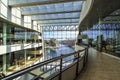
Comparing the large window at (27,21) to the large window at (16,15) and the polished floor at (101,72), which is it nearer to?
the large window at (16,15)

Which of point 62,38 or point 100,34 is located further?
point 62,38

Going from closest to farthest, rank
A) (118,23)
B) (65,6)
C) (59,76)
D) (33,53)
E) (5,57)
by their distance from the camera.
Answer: (59,76) → (118,23) → (5,57) → (65,6) → (33,53)

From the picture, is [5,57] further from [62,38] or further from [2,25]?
[62,38]

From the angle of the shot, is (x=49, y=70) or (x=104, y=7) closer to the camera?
(x=49, y=70)

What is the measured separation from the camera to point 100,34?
12.8m

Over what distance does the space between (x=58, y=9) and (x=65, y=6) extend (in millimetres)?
1363

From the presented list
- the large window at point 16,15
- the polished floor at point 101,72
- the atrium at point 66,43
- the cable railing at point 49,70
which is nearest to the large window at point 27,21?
the atrium at point 66,43

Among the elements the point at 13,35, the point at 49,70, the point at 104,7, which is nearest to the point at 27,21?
the point at 13,35

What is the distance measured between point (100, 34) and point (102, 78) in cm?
877

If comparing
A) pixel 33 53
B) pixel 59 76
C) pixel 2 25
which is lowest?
pixel 33 53

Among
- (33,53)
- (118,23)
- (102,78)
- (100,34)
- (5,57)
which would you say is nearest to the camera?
(102,78)

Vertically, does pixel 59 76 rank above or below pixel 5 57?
above

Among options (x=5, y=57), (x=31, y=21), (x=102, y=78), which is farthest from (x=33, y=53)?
(x=102, y=78)

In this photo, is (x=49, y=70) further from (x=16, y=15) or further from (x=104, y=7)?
(x=16, y=15)
